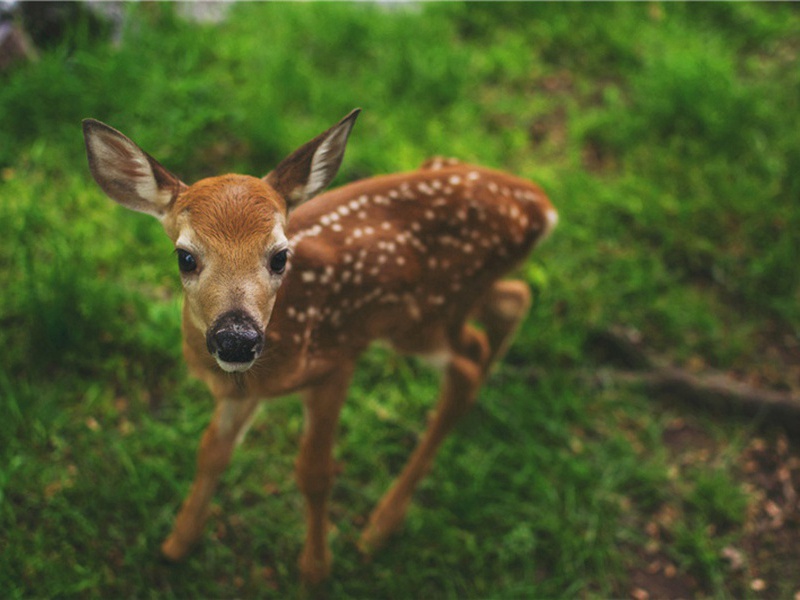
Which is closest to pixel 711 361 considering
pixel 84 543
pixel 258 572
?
pixel 258 572

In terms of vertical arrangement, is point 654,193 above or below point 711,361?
above

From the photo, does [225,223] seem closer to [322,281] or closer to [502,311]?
[322,281]

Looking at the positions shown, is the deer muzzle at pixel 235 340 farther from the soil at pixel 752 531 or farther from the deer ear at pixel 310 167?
the soil at pixel 752 531

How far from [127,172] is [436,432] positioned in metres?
1.78

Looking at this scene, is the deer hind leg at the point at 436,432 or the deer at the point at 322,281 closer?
the deer at the point at 322,281

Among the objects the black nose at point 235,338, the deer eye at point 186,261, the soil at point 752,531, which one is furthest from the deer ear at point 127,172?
the soil at point 752,531

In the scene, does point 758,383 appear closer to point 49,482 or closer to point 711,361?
point 711,361

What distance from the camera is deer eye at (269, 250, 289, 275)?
8.64 feet

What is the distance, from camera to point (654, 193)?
5062 mm

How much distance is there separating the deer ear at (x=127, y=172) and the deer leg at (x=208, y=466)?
917mm

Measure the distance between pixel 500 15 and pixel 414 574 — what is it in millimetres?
4103

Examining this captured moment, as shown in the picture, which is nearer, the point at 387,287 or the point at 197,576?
the point at 387,287

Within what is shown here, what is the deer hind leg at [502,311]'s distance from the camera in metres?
3.95

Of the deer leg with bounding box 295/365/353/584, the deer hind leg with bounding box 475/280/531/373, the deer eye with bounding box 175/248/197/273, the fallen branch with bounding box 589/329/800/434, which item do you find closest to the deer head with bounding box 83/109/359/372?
the deer eye with bounding box 175/248/197/273
